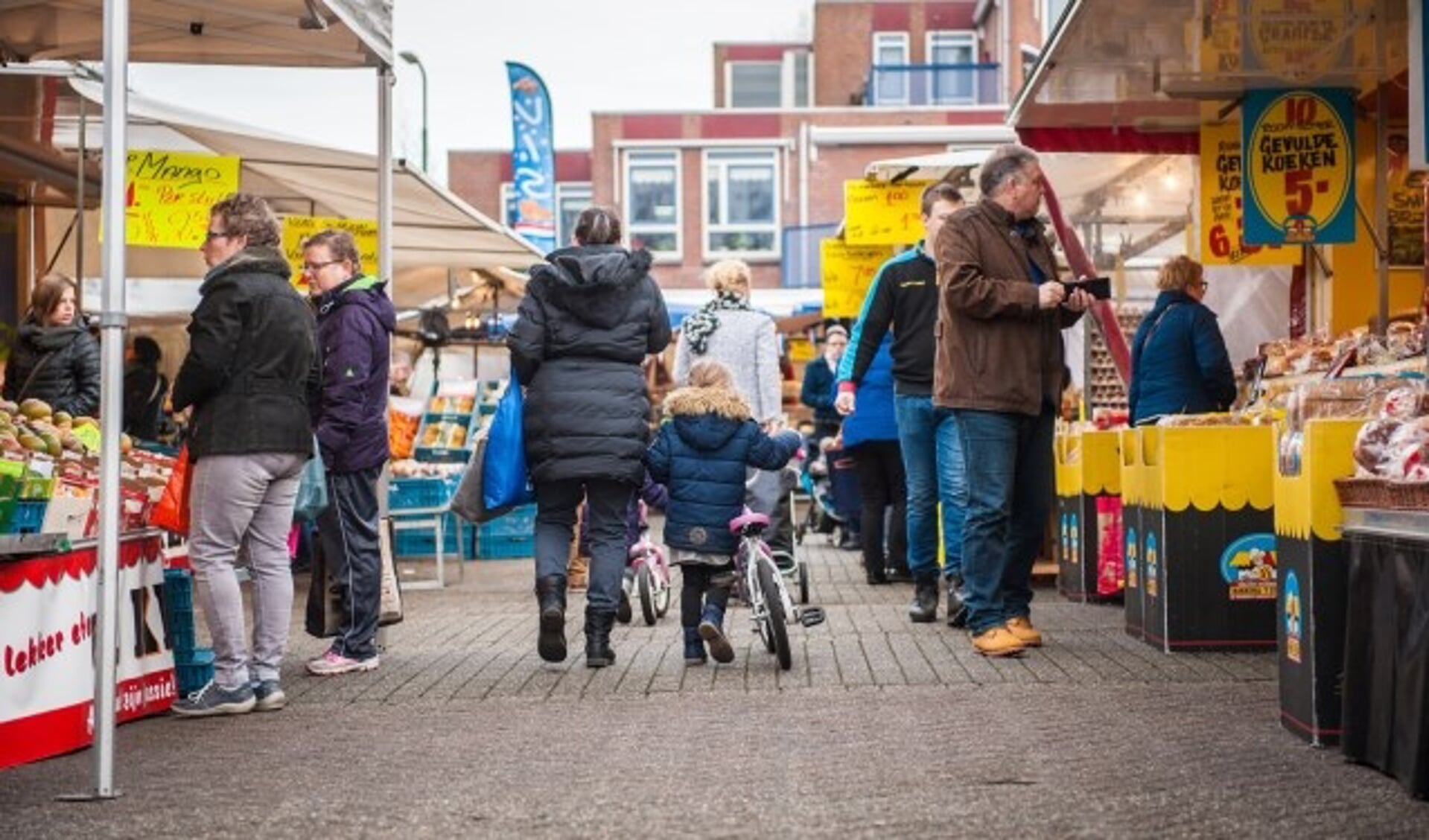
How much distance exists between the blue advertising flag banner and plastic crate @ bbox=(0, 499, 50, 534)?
27.9 meters

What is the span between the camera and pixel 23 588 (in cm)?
725

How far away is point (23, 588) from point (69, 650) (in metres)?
0.39

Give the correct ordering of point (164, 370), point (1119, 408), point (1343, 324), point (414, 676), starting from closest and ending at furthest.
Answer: point (414, 676) < point (1343, 324) < point (1119, 408) < point (164, 370)

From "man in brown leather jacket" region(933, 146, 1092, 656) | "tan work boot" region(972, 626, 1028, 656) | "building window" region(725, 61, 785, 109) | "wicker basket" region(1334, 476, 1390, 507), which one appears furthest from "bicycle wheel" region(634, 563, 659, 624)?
"building window" region(725, 61, 785, 109)

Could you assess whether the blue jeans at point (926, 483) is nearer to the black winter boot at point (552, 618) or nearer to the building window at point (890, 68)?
the black winter boot at point (552, 618)

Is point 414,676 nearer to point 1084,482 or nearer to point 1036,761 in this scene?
point 1036,761

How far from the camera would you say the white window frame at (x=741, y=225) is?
54562 mm

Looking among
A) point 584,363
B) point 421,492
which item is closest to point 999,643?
point 584,363

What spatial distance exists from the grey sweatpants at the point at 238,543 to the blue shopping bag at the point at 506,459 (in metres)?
1.29

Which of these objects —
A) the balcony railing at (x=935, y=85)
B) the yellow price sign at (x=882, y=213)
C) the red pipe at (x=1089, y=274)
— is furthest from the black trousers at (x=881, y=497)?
the balcony railing at (x=935, y=85)

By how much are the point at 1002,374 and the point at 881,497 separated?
4.85m

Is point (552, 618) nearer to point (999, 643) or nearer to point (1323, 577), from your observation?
point (999, 643)

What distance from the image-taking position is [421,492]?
17.3m

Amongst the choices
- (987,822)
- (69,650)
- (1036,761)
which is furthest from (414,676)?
(987,822)
